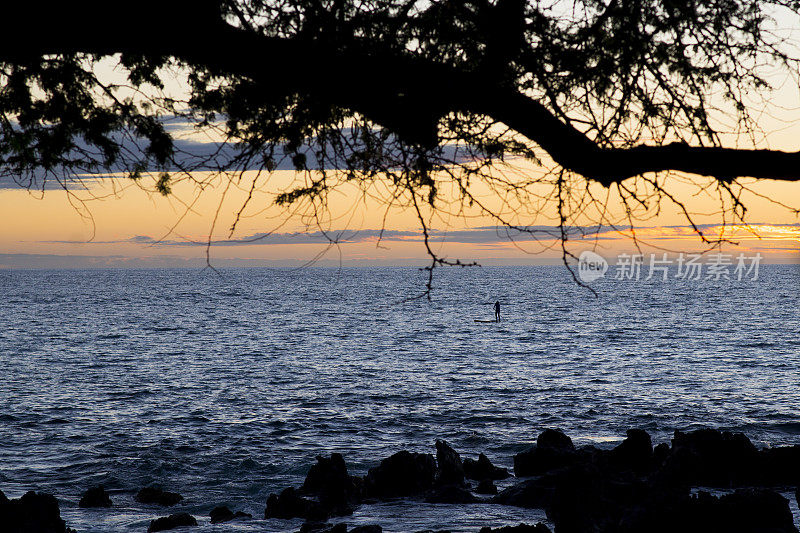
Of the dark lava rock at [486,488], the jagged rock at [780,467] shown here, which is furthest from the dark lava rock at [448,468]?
the jagged rock at [780,467]

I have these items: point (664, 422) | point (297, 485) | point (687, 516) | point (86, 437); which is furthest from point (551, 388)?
point (687, 516)

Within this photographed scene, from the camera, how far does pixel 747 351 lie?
52.4m

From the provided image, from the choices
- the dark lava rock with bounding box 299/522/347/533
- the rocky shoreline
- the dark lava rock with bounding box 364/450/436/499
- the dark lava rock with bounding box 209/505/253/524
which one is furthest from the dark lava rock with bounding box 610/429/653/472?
the dark lava rock with bounding box 209/505/253/524

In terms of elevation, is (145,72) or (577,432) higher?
(145,72)

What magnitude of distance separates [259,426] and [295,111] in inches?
1005

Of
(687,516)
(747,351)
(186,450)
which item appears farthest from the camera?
(747,351)

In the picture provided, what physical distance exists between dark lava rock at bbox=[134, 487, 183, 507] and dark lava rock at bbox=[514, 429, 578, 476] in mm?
10229

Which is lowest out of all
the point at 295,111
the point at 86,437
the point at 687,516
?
the point at 86,437

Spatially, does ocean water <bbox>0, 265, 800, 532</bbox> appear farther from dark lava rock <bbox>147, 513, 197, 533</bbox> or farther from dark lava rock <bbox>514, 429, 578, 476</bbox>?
dark lava rock <bbox>514, 429, 578, 476</bbox>

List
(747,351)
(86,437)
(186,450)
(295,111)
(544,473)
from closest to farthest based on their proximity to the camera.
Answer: (295,111)
(544,473)
(186,450)
(86,437)
(747,351)

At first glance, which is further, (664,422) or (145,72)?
(664,422)

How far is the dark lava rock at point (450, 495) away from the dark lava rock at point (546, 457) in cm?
273

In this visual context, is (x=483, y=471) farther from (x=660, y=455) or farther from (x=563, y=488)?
(x=563, y=488)

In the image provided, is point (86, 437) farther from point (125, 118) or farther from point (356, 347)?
point (356, 347)
